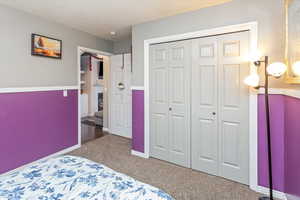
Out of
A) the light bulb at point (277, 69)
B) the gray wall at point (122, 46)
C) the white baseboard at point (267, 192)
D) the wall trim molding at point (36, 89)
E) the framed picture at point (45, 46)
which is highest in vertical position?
the gray wall at point (122, 46)

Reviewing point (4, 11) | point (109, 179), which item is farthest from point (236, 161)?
point (4, 11)

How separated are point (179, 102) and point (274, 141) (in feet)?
4.21

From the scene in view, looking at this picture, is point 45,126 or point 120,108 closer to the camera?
point 45,126

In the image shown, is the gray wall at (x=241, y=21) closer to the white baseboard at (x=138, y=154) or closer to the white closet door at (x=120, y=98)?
the white closet door at (x=120, y=98)

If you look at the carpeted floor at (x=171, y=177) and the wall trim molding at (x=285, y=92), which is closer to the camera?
the wall trim molding at (x=285, y=92)

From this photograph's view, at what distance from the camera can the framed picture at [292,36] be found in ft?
4.59

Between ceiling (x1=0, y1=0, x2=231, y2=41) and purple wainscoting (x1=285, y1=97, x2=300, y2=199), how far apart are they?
5.01 ft

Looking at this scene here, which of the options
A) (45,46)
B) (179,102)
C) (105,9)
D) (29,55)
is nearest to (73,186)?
(179,102)

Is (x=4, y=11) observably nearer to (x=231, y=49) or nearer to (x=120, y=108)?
(x=120, y=108)

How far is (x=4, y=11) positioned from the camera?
7.64 ft

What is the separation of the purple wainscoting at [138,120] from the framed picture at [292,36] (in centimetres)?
204

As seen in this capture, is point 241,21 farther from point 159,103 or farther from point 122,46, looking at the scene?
point 122,46

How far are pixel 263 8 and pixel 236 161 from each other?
190cm

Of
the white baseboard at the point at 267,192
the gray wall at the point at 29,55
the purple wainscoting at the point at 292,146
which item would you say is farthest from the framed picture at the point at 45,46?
the white baseboard at the point at 267,192
